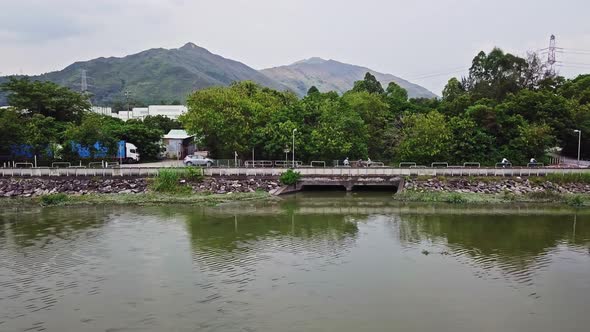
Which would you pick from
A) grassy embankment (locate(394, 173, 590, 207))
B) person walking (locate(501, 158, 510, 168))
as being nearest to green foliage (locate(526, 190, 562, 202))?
grassy embankment (locate(394, 173, 590, 207))

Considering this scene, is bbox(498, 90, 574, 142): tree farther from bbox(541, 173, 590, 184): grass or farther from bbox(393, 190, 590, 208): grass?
bbox(393, 190, 590, 208): grass

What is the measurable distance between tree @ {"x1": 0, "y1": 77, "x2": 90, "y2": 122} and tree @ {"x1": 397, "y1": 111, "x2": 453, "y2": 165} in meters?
41.3

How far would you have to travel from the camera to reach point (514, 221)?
108ft

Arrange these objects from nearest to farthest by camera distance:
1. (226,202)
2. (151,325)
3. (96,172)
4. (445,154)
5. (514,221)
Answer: (151,325) < (514,221) < (226,202) < (96,172) < (445,154)

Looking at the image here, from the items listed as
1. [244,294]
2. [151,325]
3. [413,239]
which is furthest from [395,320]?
[413,239]

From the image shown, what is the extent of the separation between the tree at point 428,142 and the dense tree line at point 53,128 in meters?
31.5

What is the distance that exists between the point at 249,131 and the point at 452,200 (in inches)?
887

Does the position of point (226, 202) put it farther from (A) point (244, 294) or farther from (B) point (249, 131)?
(A) point (244, 294)

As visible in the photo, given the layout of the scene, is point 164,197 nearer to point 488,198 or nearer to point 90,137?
point 90,137

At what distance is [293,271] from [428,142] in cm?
3129

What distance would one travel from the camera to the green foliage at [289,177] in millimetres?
43531

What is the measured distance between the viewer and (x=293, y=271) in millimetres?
21750

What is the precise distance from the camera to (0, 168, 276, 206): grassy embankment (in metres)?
38.6

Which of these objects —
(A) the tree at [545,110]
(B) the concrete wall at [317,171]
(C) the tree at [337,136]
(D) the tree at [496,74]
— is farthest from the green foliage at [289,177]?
(D) the tree at [496,74]
